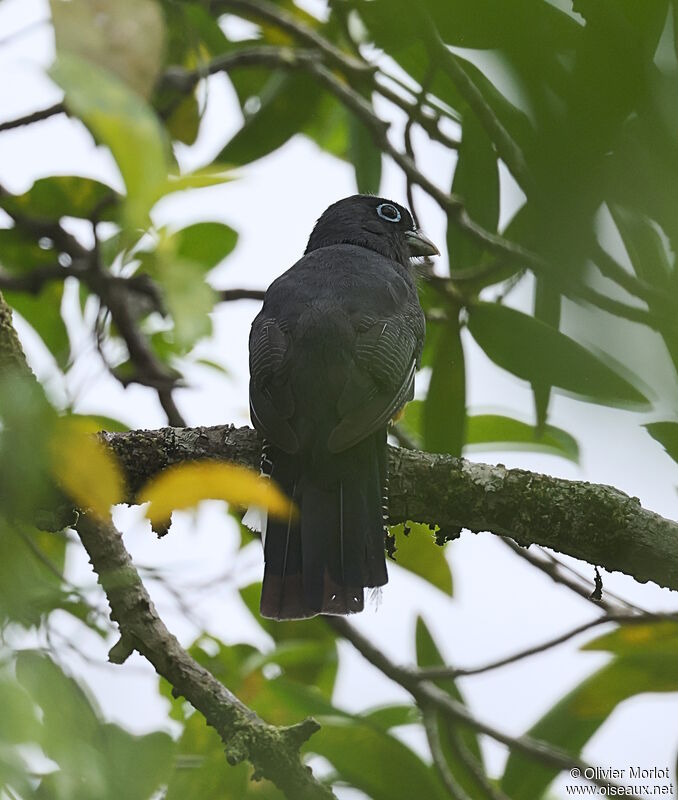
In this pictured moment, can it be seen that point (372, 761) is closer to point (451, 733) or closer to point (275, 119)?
point (451, 733)

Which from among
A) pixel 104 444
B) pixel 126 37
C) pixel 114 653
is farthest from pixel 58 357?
pixel 114 653

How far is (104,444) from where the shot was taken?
10.4 ft

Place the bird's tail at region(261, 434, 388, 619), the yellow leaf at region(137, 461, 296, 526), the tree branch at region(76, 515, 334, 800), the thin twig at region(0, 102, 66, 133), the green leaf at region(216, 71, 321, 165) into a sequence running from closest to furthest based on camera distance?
the yellow leaf at region(137, 461, 296, 526)
the tree branch at region(76, 515, 334, 800)
the bird's tail at region(261, 434, 388, 619)
the thin twig at region(0, 102, 66, 133)
the green leaf at region(216, 71, 321, 165)

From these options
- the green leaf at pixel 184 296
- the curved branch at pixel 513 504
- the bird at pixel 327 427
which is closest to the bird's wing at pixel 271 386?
the bird at pixel 327 427

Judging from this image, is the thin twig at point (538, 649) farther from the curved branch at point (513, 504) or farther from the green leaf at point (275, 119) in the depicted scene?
the green leaf at point (275, 119)

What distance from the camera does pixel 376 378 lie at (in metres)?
3.71

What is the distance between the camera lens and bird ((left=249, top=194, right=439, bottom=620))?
11.3 ft

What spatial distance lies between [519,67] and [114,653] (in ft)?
7.86

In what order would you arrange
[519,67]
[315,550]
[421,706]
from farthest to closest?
[421,706] → [315,550] → [519,67]

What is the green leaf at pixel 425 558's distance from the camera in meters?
4.23

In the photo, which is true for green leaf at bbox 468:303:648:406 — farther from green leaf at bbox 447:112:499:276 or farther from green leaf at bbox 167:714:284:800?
green leaf at bbox 167:714:284:800

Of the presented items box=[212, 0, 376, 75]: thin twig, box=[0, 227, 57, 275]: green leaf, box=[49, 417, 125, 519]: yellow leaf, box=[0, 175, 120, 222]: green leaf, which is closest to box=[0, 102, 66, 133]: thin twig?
box=[0, 175, 120, 222]: green leaf

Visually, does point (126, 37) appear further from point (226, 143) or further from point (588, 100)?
point (588, 100)

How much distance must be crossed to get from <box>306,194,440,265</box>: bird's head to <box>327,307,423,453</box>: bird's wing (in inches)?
53.9
